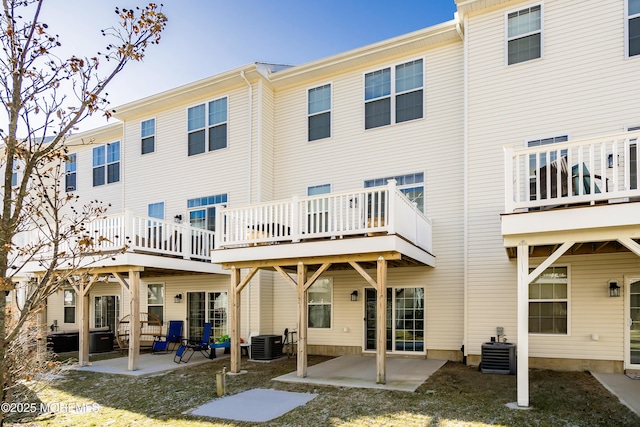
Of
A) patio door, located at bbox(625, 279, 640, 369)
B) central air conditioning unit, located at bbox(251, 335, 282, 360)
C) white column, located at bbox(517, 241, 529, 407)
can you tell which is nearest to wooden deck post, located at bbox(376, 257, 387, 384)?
white column, located at bbox(517, 241, 529, 407)

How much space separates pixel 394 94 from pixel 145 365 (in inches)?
350

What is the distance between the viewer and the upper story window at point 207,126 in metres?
13.6

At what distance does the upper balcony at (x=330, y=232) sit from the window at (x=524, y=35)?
4.04m

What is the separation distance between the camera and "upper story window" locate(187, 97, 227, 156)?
13586mm

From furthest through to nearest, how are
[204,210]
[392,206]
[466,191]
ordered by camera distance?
1. [204,210]
2. [466,191]
3. [392,206]

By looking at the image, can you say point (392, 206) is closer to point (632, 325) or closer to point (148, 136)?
point (632, 325)

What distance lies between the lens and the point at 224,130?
44.4ft

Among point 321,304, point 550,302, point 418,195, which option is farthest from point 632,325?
point 321,304

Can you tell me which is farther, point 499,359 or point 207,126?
point 207,126

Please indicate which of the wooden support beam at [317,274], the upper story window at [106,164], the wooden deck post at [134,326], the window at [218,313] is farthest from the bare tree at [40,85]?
the upper story window at [106,164]

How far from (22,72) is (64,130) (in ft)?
1.48

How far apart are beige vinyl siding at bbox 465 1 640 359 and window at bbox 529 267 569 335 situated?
0.22 m

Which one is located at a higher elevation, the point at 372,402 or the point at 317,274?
the point at 317,274

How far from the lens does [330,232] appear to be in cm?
857
